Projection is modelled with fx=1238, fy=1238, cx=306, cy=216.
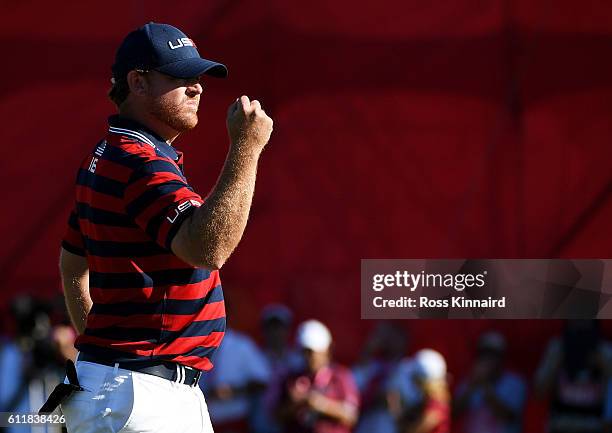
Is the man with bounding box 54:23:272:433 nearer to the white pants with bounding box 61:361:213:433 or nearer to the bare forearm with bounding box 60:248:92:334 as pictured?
the white pants with bounding box 61:361:213:433

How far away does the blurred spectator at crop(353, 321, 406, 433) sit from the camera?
7773 mm

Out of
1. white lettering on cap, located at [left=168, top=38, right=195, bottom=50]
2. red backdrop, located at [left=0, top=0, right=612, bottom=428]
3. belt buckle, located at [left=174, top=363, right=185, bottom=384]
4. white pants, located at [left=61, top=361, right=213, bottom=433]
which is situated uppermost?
red backdrop, located at [left=0, top=0, right=612, bottom=428]

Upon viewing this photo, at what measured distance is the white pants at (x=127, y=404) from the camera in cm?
293

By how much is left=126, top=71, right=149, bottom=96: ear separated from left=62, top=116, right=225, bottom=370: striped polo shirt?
0.10 m

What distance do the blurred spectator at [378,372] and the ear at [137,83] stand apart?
15.8ft

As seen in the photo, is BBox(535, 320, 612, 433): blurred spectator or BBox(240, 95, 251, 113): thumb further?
BBox(535, 320, 612, 433): blurred spectator

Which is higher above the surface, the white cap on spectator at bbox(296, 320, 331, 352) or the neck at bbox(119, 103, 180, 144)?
the white cap on spectator at bbox(296, 320, 331, 352)

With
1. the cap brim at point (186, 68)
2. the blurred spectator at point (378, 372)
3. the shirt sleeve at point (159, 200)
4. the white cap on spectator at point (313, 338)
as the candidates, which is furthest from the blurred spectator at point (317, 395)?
the shirt sleeve at point (159, 200)

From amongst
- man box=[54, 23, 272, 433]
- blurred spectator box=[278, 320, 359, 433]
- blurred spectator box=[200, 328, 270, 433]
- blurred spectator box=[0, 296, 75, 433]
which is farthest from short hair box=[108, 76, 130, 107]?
blurred spectator box=[200, 328, 270, 433]

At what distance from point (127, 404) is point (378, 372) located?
5185 millimetres

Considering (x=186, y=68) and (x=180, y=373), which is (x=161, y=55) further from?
(x=180, y=373)

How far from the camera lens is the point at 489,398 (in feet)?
25.7

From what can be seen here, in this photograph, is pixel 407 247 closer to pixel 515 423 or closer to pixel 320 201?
pixel 320 201

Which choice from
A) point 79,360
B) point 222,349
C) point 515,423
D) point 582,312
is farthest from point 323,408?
point 79,360
